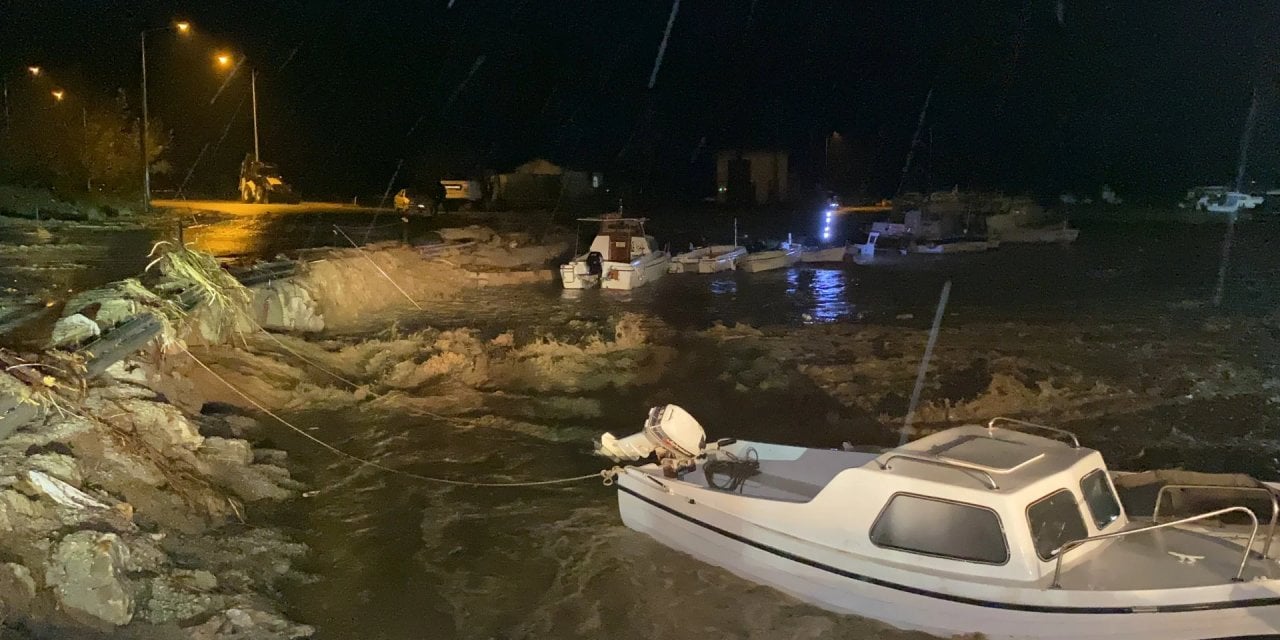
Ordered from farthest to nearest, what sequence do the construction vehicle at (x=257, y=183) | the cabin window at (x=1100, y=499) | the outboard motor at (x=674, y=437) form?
the construction vehicle at (x=257, y=183) → the outboard motor at (x=674, y=437) → the cabin window at (x=1100, y=499)

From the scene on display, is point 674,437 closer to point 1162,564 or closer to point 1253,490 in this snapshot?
point 1162,564

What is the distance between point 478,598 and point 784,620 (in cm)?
276

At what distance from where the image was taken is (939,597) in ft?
23.7

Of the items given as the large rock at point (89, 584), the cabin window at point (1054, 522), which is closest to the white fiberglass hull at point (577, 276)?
the large rock at point (89, 584)

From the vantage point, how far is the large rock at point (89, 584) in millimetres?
6602

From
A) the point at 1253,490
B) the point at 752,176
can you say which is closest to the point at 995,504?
the point at 1253,490

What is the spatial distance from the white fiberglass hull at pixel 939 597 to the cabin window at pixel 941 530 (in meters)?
0.21

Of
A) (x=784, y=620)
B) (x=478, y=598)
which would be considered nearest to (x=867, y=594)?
(x=784, y=620)

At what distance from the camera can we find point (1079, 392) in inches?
598

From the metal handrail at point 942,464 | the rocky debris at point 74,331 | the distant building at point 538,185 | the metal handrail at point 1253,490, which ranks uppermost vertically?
the distant building at point 538,185

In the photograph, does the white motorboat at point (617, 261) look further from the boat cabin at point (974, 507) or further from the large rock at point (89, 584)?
the large rock at point (89, 584)

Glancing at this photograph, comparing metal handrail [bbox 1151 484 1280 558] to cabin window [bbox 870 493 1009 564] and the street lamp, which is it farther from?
the street lamp

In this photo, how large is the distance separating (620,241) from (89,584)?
80.0 feet

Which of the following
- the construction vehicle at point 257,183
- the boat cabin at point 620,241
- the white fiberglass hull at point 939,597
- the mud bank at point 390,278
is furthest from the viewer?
the construction vehicle at point 257,183
